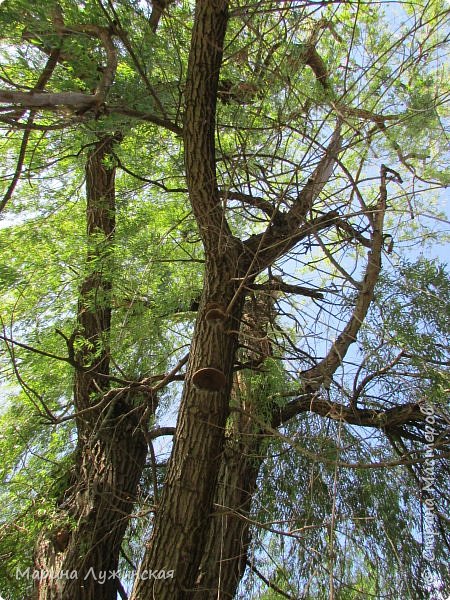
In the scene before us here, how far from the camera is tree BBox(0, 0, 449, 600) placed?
1955 mm

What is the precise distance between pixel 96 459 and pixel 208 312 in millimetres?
1029

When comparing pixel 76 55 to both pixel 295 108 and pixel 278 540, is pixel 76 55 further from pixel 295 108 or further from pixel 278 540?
pixel 278 540

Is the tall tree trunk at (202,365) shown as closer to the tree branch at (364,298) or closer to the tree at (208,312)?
the tree at (208,312)

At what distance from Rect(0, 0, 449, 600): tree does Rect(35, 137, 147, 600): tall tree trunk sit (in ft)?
0.04

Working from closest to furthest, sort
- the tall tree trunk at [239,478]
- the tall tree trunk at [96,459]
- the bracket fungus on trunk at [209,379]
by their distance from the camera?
the bracket fungus on trunk at [209,379] → the tall tree trunk at [239,478] → the tall tree trunk at [96,459]

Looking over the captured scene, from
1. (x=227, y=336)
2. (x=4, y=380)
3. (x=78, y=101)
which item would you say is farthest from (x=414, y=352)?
(x=4, y=380)

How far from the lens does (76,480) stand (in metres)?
2.52

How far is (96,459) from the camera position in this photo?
2.52 m

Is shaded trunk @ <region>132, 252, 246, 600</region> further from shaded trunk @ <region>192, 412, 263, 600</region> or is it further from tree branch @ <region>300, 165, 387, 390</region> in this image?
tree branch @ <region>300, 165, 387, 390</region>

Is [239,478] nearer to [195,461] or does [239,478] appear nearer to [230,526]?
[230,526]

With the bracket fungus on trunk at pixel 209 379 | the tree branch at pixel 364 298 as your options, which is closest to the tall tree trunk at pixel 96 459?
the bracket fungus on trunk at pixel 209 379

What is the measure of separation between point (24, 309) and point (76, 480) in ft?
2.99

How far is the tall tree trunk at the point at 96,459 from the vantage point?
220 cm

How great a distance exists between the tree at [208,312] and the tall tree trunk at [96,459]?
0.04ft
